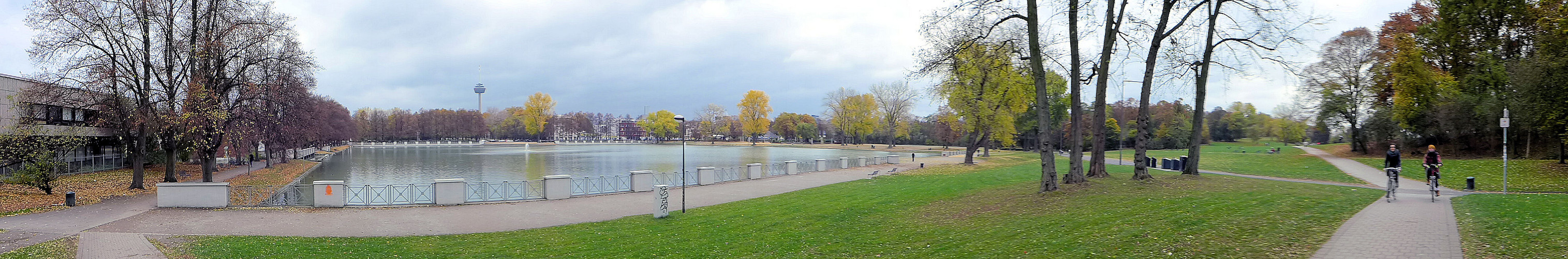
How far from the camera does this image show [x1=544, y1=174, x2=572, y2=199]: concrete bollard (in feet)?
60.6

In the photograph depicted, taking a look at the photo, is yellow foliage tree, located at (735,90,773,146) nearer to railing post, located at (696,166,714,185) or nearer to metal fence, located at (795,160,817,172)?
metal fence, located at (795,160,817,172)

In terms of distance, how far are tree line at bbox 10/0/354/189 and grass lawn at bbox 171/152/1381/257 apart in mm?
14055

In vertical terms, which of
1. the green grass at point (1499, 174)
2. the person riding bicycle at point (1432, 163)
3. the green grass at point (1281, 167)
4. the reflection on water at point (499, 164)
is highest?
the person riding bicycle at point (1432, 163)

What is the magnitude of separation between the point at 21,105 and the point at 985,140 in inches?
1755

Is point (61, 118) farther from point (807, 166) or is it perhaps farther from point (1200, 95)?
point (1200, 95)

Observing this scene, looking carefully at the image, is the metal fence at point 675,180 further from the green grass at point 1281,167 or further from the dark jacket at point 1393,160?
the green grass at point 1281,167

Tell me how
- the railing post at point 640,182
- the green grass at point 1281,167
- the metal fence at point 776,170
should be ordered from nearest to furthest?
the railing post at point 640,182
the green grass at point 1281,167
the metal fence at point 776,170

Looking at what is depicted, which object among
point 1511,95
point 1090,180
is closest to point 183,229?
point 1090,180

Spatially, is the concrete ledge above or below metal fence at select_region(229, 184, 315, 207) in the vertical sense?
above

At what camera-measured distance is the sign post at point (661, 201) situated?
47.1 feet

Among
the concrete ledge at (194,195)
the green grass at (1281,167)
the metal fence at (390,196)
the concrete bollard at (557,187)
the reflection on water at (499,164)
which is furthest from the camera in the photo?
the reflection on water at (499,164)

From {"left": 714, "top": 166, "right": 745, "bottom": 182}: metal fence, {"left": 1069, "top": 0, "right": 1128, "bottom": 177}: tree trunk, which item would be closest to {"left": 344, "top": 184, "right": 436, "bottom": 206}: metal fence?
{"left": 714, "top": 166, "right": 745, "bottom": 182}: metal fence

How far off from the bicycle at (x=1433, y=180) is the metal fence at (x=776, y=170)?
66.4 ft

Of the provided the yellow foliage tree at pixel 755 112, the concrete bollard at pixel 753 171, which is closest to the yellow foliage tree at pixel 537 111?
the yellow foliage tree at pixel 755 112
